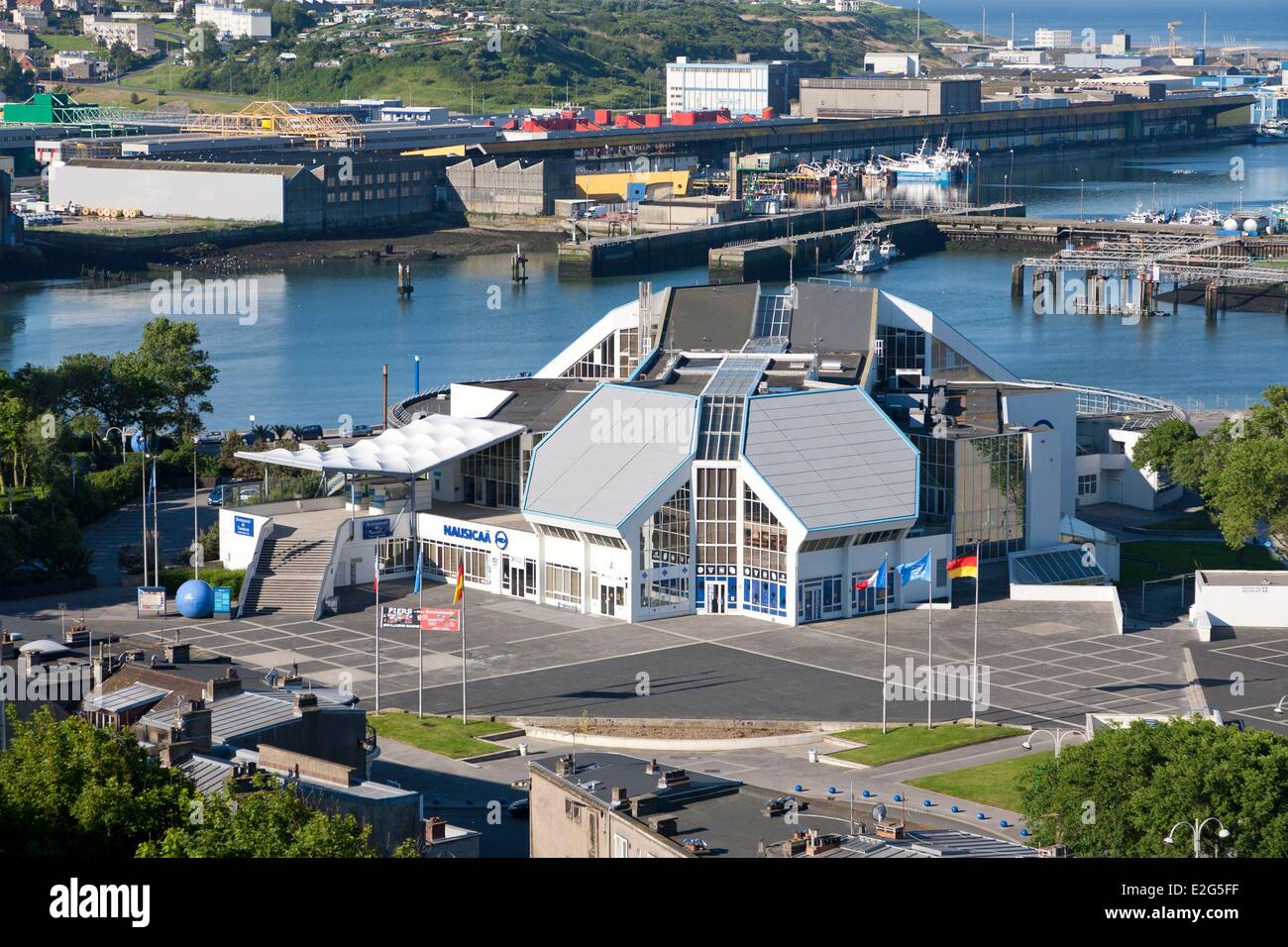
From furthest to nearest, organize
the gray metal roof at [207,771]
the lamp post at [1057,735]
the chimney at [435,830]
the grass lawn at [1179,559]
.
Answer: the grass lawn at [1179,559]
the lamp post at [1057,735]
the gray metal roof at [207,771]
the chimney at [435,830]

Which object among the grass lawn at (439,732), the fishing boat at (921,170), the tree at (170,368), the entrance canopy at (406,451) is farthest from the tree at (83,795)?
the fishing boat at (921,170)

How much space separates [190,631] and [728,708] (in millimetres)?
14132

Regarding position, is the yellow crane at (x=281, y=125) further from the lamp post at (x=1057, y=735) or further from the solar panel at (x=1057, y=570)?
the lamp post at (x=1057, y=735)

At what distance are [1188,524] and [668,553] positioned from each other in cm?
1903

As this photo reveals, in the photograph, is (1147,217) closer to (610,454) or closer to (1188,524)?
(1188,524)

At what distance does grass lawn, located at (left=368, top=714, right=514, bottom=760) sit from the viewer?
42219mm

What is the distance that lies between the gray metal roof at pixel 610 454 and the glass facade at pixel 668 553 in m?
0.74

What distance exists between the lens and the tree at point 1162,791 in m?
29.2

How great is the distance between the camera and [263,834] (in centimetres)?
2395

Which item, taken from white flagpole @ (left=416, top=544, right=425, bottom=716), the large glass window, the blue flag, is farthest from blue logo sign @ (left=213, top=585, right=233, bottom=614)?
the blue flag

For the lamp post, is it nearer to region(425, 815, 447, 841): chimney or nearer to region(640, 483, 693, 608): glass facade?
region(640, 483, 693, 608): glass facade

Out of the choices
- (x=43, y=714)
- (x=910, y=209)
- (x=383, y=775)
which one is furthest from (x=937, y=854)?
(x=910, y=209)

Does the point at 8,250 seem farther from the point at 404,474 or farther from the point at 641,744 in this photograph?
the point at 641,744

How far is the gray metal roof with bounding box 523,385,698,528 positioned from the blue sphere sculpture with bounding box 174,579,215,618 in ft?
27.1
